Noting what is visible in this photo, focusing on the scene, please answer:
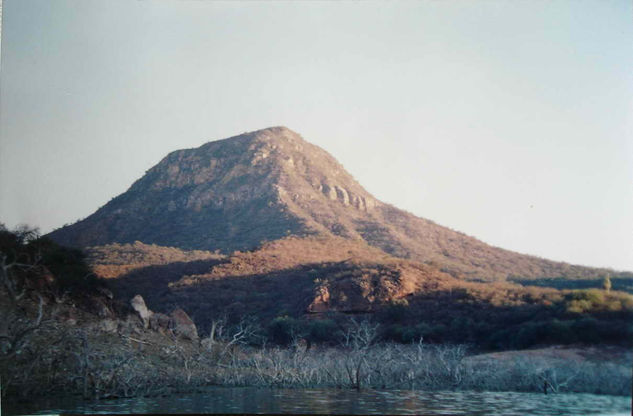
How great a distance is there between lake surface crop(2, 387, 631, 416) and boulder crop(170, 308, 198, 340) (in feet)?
15.6

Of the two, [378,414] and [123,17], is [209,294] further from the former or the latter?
[378,414]

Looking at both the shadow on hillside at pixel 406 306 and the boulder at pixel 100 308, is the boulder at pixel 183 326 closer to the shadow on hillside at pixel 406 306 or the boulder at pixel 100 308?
the shadow on hillside at pixel 406 306

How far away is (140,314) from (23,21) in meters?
8.46

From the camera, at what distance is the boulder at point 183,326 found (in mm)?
20250

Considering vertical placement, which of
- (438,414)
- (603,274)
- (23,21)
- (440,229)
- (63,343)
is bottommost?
(438,414)

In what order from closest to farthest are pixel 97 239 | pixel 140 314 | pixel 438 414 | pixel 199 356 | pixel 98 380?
pixel 438 414
pixel 98 380
pixel 199 356
pixel 140 314
pixel 97 239

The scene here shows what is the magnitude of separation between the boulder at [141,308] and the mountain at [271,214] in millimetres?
2376

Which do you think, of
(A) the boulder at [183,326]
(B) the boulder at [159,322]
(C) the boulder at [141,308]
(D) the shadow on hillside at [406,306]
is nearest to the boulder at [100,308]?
(C) the boulder at [141,308]

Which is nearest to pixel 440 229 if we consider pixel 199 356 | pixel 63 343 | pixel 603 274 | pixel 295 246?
pixel 295 246

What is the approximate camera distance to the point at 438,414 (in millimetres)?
11922

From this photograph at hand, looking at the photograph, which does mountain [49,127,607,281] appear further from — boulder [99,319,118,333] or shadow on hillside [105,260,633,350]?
boulder [99,319,118,333]

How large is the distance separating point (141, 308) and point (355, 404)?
351 inches

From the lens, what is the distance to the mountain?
21828 millimetres

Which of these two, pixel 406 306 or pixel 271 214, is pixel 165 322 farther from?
pixel 271 214
